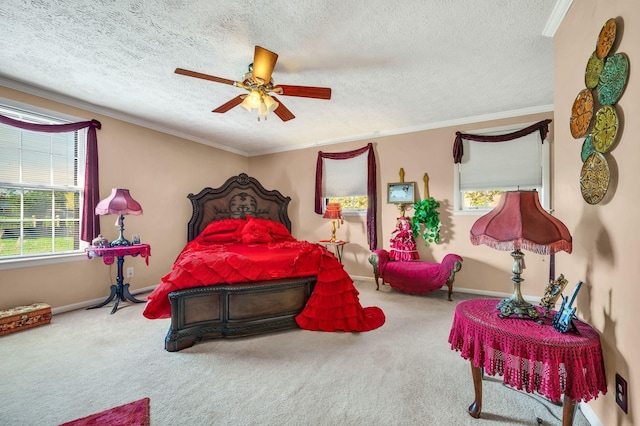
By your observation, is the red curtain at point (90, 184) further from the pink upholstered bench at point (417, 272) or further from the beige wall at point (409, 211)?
the pink upholstered bench at point (417, 272)

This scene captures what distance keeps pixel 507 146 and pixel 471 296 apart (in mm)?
2307

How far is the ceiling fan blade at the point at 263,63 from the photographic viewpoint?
6.79ft

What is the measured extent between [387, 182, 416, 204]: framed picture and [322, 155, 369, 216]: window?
47 centimetres

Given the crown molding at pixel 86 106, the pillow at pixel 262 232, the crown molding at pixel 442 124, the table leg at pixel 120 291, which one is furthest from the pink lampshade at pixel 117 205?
the crown molding at pixel 442 124

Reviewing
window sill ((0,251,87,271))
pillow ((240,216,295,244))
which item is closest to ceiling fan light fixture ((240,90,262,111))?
pillow ((240,216,295,244))

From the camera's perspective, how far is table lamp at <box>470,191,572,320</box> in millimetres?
1397

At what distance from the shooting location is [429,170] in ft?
14.5

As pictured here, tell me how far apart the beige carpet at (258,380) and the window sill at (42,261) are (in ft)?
2.60

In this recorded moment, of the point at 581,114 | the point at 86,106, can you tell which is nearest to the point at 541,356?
the point at 581,114

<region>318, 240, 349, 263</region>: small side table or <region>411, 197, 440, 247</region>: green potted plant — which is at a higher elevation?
<region>411, 197, 440, 247</region>: green potted plant

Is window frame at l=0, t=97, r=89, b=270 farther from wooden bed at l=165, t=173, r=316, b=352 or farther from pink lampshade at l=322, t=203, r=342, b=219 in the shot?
pink lampshade at l=322, t=203, r=342, b=219

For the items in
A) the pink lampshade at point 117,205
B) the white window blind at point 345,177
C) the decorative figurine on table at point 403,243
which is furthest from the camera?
the white window blind at point 345,177

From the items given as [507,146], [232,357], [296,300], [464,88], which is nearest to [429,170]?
[507,146]

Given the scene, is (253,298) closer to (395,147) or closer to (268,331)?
(268,331)
